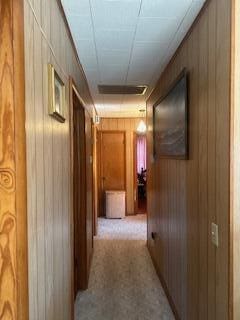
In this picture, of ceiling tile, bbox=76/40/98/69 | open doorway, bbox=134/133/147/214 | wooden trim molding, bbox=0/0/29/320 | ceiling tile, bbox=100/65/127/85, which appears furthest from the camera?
open doorway, bbox=134/133/147/214

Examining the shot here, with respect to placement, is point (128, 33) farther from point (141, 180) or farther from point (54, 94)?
point (141, 180)

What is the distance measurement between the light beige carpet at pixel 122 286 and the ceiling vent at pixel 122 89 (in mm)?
2349

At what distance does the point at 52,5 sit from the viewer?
1510mm

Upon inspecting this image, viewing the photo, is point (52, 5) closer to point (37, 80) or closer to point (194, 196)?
point (37, 80)

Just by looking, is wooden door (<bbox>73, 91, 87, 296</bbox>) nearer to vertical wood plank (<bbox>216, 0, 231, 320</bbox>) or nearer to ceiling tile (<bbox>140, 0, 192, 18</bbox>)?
ceiling tile (<bbox>140, 0, 192, 18</bbox>)

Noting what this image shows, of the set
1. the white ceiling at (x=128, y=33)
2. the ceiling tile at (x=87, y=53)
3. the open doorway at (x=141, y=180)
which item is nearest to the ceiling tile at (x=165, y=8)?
the white ceiling at (x=128, y=33)

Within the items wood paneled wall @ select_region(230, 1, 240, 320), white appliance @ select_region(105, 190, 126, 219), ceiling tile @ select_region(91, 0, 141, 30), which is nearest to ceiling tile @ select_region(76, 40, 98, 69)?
ceiling tile @ select_region(91, 0, 141, 30)

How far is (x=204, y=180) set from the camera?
70.3 inches

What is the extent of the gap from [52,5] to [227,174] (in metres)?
1.24

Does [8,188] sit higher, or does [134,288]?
[8,188]

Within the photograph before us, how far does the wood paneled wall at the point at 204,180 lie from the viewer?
1456mm

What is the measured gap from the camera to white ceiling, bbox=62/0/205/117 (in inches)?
68.4

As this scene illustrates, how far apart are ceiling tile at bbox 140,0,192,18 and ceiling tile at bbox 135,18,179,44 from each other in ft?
0.23

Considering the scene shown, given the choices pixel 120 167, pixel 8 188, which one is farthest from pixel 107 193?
pixel 8 188
